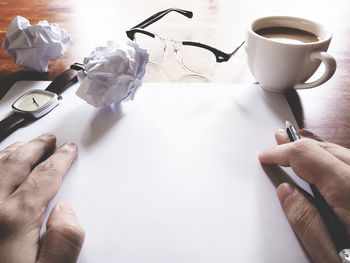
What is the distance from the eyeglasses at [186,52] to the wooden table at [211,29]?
0.02 metres

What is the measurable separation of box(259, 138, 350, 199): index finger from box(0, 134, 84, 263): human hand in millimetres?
268

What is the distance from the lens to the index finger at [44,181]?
0.33 meters

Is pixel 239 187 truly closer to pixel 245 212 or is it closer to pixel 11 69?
pixel 245 212

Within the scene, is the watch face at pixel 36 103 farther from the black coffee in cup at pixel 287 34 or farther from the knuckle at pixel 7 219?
the black coffee in cup at pixel 287 34

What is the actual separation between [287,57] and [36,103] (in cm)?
44

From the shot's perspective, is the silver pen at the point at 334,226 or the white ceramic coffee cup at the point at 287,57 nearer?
the silver pen at the point at 334,226

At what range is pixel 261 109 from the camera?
48 cm

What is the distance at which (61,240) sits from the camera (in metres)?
A: 0.28

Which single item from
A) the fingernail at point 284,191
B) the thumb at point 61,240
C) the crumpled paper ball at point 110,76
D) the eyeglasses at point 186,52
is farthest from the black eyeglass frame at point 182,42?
the thumb at point 61,240

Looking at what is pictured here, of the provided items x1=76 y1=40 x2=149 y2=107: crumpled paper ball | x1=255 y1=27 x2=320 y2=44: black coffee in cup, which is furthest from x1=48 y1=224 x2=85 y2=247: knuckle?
A: x1=255 y1=27 x2=320 y2=44: black coffee in cup

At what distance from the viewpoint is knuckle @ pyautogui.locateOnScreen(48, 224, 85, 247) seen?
29cm

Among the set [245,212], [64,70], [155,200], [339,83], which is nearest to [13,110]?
[64,70]

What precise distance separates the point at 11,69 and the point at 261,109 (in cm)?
54

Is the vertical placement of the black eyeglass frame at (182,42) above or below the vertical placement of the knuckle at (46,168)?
above
